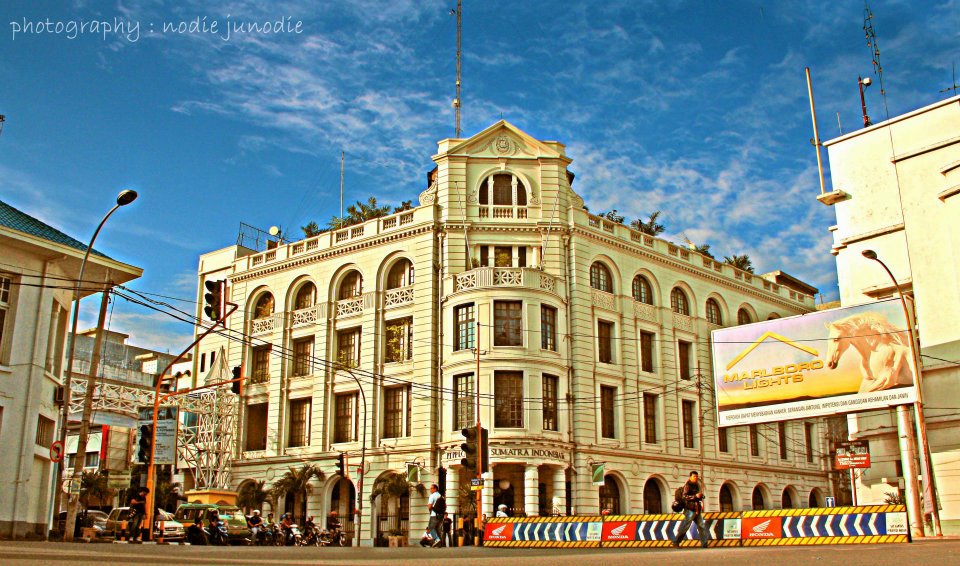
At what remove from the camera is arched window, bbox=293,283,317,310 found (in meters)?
46.7

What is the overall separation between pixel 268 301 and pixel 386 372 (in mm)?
9552

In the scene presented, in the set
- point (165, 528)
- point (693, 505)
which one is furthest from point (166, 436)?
point (693, 505)

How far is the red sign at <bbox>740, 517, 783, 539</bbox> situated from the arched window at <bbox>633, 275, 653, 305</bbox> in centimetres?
2457

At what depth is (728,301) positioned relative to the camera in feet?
168

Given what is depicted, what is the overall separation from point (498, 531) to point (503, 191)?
2032 cm

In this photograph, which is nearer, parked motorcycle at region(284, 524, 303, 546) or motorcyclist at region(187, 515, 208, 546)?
motorcyclist at region(187, 515, 208, 546)

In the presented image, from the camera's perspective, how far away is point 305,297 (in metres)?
47.2

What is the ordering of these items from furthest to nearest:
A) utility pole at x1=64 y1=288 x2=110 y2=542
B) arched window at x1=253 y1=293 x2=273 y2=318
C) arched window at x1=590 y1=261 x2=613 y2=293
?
arched window at x1=253 y1=293 x2=273 y2=318
arched window at x1=590 y1=261 x2=613 y2=293
utility pole at x1=64 y1=288 x2=110 y2=542

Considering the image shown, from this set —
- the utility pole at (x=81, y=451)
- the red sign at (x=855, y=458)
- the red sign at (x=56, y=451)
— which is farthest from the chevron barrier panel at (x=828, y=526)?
the red sign at (x=56, y=451)

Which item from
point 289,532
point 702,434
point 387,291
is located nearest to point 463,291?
point 387,291

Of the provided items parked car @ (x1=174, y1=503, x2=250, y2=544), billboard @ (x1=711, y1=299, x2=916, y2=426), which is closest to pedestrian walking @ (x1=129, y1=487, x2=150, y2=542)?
parked car @ (x1=174, y1=503, x2=250, y2=544)

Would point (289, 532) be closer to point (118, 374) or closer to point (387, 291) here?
point (387, 291)

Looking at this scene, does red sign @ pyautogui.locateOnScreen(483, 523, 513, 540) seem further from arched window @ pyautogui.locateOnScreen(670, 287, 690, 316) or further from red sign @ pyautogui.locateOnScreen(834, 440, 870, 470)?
arched window @ pyautogui.locateOnScreen(670, 287, 690, 316)

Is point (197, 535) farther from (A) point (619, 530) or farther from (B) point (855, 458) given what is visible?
(B) point (855, 458)
